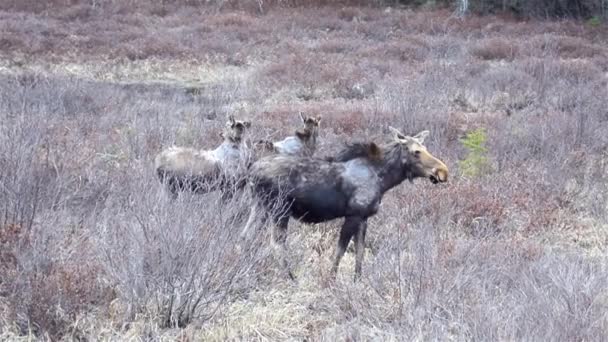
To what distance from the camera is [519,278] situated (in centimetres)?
583

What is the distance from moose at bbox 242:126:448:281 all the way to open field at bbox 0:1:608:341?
31 centimetres

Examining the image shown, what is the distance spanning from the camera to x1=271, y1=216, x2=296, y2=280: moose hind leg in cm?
608

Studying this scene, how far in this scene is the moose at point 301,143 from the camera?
834 centimetres

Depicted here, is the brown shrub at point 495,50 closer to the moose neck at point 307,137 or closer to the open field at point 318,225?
the open field at point 318,225

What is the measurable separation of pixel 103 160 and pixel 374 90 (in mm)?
9074

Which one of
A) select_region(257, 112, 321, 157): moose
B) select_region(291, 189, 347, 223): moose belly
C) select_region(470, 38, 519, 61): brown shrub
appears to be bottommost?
select_region(470, 38, 519, 61): brown shrub

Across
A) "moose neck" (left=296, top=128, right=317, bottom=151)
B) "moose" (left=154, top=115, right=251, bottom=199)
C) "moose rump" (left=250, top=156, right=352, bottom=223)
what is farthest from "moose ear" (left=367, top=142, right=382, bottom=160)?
"moose neck" (left=296, top=128, right=317, bottom=151)

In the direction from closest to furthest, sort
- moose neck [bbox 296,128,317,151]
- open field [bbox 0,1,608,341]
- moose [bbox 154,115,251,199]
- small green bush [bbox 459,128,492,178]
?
open field [bbox 0,1,608,341] → moose [bbox 154,115,251,199] → moose neck [bbox 296,128,317,151] → small green bush [bbox 459,128,492,178]

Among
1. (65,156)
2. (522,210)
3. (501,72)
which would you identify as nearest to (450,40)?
(501,72)

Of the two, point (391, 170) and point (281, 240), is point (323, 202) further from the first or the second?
point (391, 170)

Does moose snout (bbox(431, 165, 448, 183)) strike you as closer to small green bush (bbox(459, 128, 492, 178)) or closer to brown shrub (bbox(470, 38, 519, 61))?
small green bush (bbox(459, 128, 492, 178))

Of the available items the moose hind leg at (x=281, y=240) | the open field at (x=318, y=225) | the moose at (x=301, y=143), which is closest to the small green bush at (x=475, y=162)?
the open field at (x=318, y=225)

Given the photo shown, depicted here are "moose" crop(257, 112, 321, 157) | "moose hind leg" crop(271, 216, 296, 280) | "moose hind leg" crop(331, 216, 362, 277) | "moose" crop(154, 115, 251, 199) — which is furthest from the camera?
"moose" crop(257, 112, 321, 157)

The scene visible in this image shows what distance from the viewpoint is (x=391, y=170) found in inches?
252
